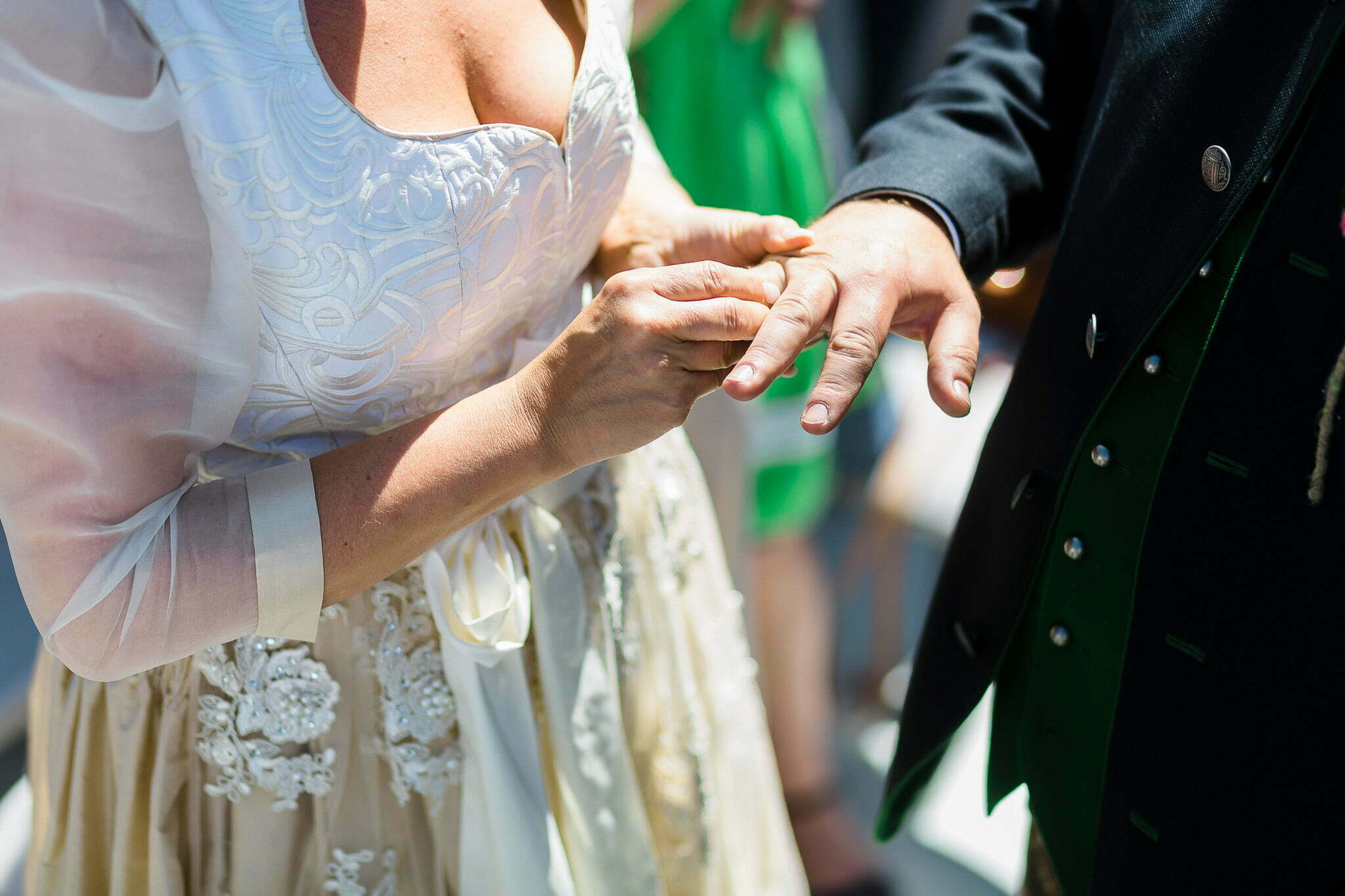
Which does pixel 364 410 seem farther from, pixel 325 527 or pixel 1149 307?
pixel 1149 307

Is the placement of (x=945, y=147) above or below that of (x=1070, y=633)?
above

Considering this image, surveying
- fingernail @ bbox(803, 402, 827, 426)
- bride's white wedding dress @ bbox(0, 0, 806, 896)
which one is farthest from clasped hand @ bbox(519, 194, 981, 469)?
→ bride's white wedding dress @ bbox(0, 0, 806, 896)

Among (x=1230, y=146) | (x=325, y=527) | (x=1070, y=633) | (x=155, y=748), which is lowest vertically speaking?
(x=155, y=748)

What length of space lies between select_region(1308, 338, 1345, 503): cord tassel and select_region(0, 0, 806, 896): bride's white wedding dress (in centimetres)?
58

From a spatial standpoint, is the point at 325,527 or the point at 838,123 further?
the point at 838,123

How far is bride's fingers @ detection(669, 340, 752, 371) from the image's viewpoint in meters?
0.77

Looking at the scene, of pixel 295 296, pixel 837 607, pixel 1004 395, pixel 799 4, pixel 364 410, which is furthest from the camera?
pixel 837 607

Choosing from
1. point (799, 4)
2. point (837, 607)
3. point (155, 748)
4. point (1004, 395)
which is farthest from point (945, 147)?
point (837, 607)

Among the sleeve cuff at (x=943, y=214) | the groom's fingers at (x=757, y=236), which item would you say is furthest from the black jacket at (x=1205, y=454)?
the groom's fingers at (x=757, y=236)

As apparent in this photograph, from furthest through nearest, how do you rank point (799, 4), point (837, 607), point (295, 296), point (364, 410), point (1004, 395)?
point (837, 607) → point (799, 4) → point (1004, 395) → point (364, 410) → point (295, 296)

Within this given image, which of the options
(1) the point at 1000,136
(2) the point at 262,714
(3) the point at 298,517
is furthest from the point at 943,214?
(2) the point at 262,714

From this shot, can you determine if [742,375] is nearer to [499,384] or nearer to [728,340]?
[728,340]

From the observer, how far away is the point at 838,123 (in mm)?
2658

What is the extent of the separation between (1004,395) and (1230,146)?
0.32 meters
